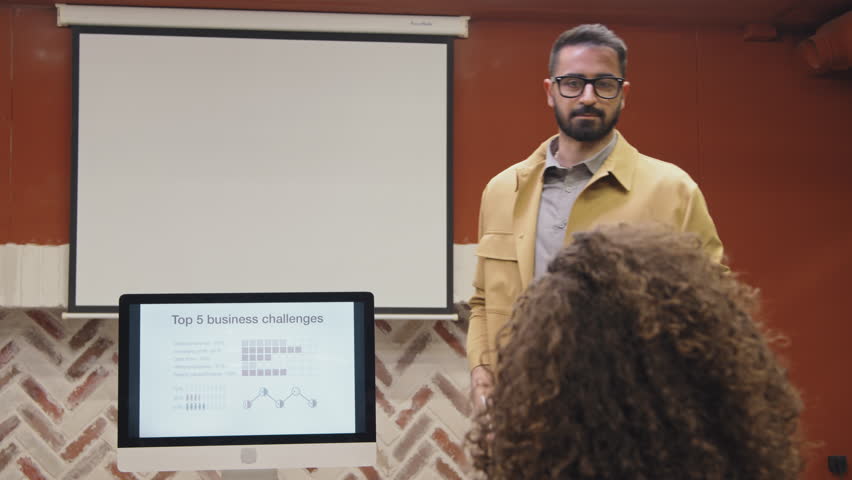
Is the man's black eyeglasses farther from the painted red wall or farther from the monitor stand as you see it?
the painted red wall

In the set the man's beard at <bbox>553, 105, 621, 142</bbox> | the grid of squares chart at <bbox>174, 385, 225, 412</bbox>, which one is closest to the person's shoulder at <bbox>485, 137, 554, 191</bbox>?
the man's beard at <bbox>553, 105, 621, 142</bbox>

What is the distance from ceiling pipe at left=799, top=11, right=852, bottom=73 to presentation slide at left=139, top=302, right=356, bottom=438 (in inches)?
96.8

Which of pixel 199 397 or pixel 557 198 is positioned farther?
pixel 557 198

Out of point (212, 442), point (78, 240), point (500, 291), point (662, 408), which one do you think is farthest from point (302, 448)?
point (78, 240)

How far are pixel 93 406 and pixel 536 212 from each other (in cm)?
210

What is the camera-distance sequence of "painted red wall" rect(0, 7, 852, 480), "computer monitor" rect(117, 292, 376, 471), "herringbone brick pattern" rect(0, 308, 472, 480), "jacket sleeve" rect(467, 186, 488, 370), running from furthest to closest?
"painted red wall" rect(0, 7, 852, 480)
"herringbone brick pattern" rect(0, 308, 472, 480)
"jacket sleeve" rect(467, 186, 488, 370)
"computer monitor" rect(117, 292, 376, 471)

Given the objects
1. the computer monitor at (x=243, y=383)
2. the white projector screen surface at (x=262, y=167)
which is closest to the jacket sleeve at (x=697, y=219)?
the computer monitor at (x=243, y=383)

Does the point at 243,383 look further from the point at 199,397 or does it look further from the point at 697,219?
the point at 697,219

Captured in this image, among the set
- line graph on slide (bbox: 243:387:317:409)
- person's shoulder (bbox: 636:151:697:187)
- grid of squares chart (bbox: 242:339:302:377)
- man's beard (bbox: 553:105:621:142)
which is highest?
man's beard (bbox: 553:105:621:142)

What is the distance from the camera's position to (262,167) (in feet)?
10.9

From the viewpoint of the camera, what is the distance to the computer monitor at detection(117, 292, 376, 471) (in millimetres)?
1719

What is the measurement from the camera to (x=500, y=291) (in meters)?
1.94

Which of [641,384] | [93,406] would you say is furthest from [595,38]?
[93,406]

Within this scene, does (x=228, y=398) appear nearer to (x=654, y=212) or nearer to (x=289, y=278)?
(x=654, y=212)
